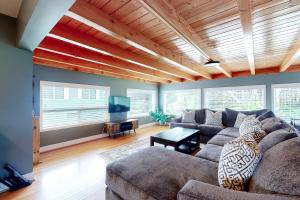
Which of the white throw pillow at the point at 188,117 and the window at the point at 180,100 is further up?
the window at the point at 180,100

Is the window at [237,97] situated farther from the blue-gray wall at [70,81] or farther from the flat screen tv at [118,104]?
the blue-gray wall at [70,81]

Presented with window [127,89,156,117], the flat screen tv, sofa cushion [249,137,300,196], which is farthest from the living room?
window [127,89,156,117]

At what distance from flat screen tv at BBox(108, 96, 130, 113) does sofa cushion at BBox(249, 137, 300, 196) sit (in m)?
4.66

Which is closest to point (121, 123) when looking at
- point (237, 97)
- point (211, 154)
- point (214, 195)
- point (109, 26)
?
point (211, 154)

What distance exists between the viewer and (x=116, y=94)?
18.6 ft

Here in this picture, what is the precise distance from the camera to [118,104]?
18.0 feet

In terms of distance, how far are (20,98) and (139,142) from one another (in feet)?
9.83

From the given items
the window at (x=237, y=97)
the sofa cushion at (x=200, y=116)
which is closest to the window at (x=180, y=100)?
the window at (x=237, y=97)

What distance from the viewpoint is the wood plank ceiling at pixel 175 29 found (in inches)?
66.6

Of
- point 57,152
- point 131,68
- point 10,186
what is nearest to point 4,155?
point 10,186

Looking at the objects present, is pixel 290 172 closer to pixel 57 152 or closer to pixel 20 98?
pixel 20 98

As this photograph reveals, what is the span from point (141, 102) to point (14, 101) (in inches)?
199

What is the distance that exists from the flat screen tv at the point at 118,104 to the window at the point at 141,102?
1.80 feet

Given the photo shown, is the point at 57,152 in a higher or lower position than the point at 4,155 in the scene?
lower
